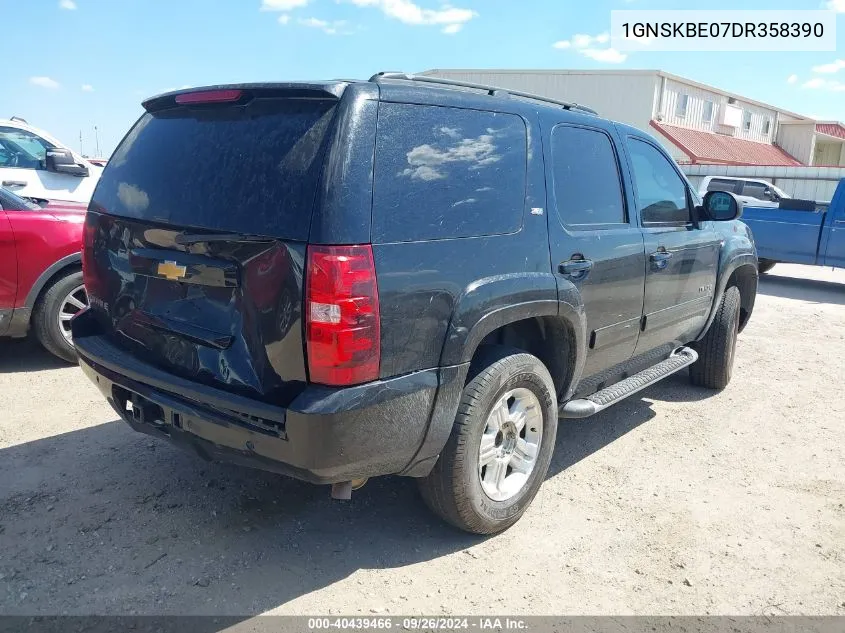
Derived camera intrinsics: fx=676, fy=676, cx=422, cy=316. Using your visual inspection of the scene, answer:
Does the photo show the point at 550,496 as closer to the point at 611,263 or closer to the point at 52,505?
the point at 611,263

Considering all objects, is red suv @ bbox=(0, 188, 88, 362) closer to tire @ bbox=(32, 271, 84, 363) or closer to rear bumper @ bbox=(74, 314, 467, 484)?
tire @ bbox=(32, 271, 84, 363)

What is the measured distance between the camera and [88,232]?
328cm

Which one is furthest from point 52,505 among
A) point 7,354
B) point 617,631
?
point 7,354

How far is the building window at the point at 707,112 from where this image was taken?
110 ft

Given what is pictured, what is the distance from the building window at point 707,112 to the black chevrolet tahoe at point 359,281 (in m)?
34.0

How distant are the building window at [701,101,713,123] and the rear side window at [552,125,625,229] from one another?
3369cm

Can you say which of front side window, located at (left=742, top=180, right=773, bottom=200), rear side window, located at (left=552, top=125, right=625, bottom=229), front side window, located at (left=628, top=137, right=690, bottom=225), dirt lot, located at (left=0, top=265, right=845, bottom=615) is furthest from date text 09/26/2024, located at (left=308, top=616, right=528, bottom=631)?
front side window, located at (left=742, top=180, right=773, bottom=200)

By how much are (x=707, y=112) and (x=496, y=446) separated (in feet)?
116

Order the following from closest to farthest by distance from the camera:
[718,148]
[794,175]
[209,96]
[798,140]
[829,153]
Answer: [209,96] → [794,175] → [718,148] → [798,140] → [829,153]

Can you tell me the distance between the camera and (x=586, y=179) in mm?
3605

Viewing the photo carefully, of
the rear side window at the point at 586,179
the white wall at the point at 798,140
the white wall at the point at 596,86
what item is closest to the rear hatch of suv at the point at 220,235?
the rear side window at the point at 586,179

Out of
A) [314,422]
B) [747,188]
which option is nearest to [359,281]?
[314,422]

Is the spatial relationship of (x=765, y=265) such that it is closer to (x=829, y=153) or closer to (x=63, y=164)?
(x=63, y=164)

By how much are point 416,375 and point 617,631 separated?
1252 millimetres
